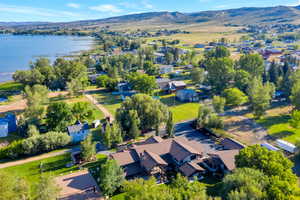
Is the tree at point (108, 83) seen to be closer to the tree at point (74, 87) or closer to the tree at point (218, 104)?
the tree at point (74, 87)

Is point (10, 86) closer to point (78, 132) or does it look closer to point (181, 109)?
point (78, 132)

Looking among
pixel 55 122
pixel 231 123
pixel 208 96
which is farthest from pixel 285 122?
pixel 55 122

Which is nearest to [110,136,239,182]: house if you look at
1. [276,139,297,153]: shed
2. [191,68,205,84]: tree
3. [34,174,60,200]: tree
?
[34,174,60,200]: tree

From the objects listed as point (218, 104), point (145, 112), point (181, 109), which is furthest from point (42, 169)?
point (218, 104)

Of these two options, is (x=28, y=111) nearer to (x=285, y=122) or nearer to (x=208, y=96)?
(x=208, y=96)

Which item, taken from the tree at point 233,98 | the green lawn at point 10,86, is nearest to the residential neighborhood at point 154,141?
the tree at point 233,98

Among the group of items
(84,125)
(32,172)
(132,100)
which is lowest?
(32,172)
